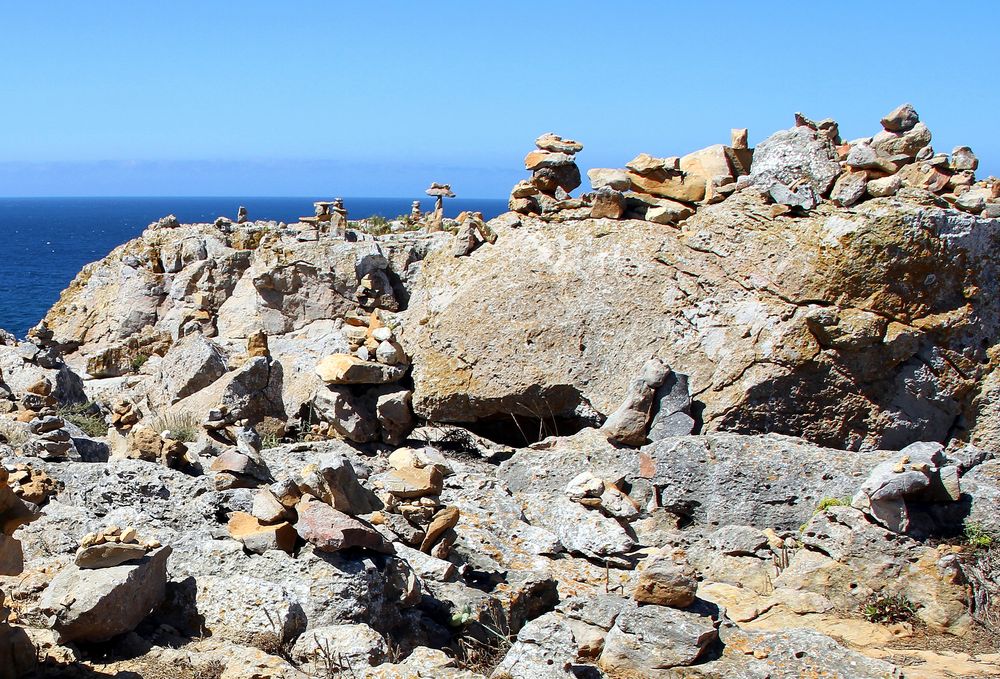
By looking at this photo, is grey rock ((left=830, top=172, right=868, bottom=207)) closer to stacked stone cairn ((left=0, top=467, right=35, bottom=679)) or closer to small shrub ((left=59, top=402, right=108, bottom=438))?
stacked stone cairn ((left=0, top=467, right=35, bottom=679))

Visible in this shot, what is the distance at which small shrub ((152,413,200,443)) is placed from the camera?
9.58 m

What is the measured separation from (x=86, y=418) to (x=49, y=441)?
2.25 metres

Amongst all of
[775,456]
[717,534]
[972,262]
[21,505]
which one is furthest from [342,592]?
[972,262]

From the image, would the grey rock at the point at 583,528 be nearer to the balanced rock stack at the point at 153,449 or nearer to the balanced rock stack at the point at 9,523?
the balanced rock stack at the point at 153,449

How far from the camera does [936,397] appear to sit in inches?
349

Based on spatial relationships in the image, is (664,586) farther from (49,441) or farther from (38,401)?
(38,401)

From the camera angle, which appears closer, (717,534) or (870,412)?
(717,534)

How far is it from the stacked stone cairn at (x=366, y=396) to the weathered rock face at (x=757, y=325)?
242 millimetres

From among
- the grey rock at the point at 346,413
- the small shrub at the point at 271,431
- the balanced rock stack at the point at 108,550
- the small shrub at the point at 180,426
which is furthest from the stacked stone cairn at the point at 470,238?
the balanced rock stack at the point at 108,550

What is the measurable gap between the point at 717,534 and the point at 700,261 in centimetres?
313

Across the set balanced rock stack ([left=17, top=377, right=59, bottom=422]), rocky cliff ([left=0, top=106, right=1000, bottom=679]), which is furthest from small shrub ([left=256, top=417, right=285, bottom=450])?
balanced rock stack ([left=17, top=377, right=59, bottom=422])

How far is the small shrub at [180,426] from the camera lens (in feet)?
31.4

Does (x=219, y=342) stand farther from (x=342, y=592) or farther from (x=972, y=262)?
(x=972, y=262)

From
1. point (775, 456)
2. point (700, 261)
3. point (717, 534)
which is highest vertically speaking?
point (700, 261)
